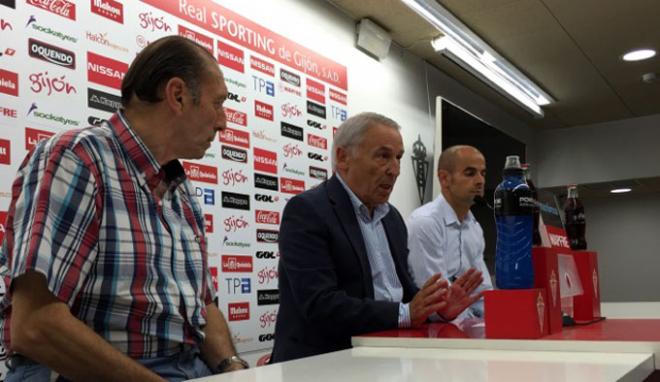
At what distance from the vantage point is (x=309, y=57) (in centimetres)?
411

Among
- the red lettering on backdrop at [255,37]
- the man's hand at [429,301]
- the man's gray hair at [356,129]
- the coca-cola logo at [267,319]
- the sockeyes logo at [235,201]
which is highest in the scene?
the red lettering on backdrop at [255,37]

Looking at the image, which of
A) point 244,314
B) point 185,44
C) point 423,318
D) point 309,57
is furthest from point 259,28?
point 423,318

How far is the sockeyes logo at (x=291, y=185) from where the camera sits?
3781 mm

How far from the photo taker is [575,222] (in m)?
2.02

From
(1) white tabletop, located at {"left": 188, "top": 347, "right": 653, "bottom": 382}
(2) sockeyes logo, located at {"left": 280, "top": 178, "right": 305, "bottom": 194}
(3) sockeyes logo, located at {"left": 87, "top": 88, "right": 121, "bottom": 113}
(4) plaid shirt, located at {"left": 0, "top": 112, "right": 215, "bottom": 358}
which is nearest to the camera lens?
(1) white tabletop, located at {"left": 188, "top": 347, "right": 653, "bottom": 382}

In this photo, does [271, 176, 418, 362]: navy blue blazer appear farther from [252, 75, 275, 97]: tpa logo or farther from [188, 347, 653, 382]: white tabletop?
[252, 75, 275, 97]: tpa logo

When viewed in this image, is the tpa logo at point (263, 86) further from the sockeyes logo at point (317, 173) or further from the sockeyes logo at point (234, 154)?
the sockeyes logo at point (317, 173)

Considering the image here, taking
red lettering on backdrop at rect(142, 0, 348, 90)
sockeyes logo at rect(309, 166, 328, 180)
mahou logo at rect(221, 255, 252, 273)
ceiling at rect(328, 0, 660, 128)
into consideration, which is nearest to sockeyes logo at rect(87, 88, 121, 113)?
red lettering on backdrop at rect(142, 0, 348, 90)

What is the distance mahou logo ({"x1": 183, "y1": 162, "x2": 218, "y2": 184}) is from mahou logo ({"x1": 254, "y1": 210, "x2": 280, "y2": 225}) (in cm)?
38

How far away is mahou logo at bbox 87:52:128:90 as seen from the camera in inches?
106

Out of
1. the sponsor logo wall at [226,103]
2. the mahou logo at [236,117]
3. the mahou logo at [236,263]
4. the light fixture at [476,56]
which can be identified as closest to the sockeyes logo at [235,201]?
the sponsor logo wall at [226,103]

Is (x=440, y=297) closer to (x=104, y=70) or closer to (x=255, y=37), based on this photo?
(x=104, y=70)

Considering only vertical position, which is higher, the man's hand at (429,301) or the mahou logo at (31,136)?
the mahou logo at (31,136)

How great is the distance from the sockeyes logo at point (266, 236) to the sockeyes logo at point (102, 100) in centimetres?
110
